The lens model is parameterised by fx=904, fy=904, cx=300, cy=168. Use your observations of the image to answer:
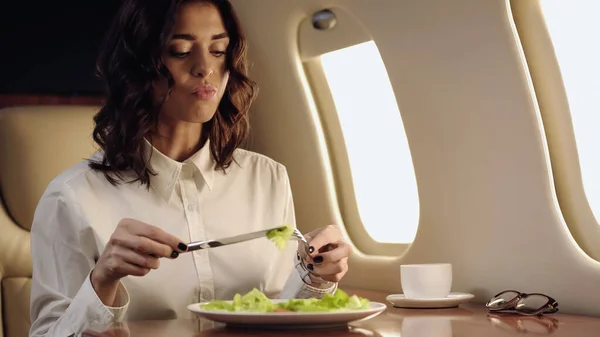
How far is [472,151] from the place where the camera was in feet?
7.51

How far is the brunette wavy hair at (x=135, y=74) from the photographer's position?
6.71 ft

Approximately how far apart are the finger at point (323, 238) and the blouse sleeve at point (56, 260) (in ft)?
1.31

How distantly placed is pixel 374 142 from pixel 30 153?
1072mm

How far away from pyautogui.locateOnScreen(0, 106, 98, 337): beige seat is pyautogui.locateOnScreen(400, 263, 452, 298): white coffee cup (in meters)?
1.18

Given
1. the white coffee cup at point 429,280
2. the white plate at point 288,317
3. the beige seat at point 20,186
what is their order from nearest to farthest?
the white plate at point 288,317 < the white coffee cup at point 429,280 < the beige seat at point 20,186

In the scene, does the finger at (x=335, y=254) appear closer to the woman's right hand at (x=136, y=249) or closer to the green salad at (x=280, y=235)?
the green salad at (x=280, y=235)

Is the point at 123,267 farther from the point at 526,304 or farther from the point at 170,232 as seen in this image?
the point at 526,304

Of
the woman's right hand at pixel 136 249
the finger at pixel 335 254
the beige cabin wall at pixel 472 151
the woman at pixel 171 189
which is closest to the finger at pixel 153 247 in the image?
the woman's right hand at pixel 136 249

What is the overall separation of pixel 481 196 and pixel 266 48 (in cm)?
101

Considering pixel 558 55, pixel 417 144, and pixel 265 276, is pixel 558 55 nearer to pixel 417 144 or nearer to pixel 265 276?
pixel 417 144

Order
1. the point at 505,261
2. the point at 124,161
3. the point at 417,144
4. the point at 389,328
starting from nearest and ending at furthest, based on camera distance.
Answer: the point at 389,328 → the point at 124,161 → the point at 505,261 → the point at 417,144

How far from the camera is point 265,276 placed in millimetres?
2135

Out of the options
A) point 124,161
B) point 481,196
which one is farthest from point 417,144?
point 124,161

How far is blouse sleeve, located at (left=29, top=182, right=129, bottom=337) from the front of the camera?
6.29 feet
